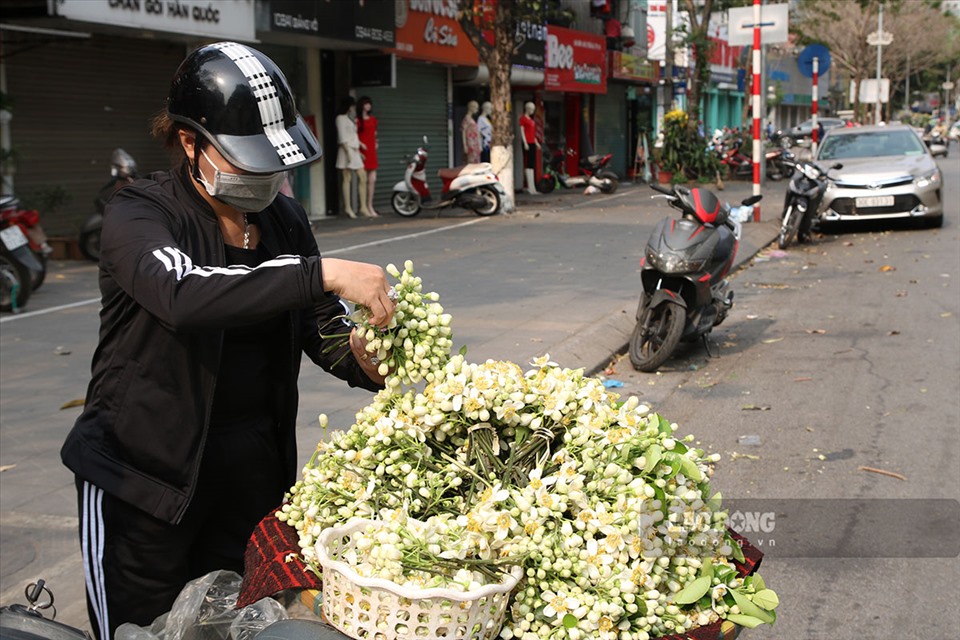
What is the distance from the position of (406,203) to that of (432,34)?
3912 millimetres

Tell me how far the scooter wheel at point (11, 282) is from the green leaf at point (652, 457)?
8.48 m

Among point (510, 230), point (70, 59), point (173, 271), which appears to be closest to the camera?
point (173, 271)

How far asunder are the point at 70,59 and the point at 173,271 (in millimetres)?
12696

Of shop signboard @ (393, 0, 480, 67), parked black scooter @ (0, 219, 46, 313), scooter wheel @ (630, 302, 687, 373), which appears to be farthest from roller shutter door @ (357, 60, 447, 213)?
scooter wheel @ (630, 302, 687, 373)

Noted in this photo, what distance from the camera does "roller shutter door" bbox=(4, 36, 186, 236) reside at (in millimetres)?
12688

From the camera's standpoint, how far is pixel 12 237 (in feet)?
29.7

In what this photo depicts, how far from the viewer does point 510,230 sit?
51.7ft

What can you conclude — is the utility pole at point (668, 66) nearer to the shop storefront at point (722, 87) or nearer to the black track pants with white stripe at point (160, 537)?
the shop storefront at point (722, 87)

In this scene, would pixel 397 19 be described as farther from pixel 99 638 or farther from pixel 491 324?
pixel 99 638

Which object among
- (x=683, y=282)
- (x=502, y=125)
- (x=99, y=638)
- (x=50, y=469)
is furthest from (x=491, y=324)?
(x=502, y=125)

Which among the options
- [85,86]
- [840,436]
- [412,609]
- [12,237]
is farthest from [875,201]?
[412,609]

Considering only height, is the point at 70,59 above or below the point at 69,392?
above

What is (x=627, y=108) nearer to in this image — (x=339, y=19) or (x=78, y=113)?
(x=339, y=19)

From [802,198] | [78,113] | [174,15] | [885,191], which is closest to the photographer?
[174,15]
